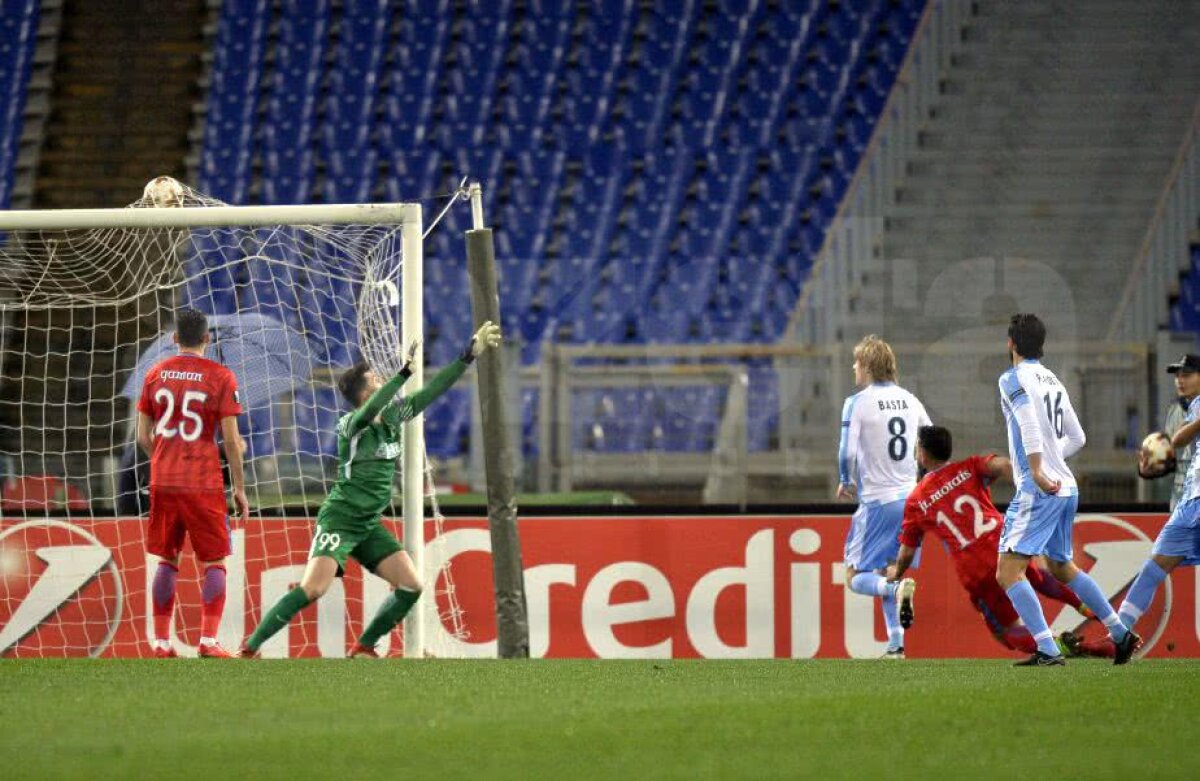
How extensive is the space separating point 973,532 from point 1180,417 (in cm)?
146

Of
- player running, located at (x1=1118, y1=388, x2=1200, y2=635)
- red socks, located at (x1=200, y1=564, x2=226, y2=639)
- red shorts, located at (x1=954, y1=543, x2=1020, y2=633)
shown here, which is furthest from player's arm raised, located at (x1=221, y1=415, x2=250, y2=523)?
player running, located at (x1=1118, y1=388, x2=1200, y2=635)

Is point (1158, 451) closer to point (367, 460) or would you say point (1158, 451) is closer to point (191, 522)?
point (367, 460)

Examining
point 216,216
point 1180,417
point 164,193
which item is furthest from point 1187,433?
point 164,193

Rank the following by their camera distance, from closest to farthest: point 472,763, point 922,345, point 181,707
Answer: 1. point 472,763
2. point 181,707
3. point 922,345

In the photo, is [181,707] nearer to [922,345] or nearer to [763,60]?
[922,345]

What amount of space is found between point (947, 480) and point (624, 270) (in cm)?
491

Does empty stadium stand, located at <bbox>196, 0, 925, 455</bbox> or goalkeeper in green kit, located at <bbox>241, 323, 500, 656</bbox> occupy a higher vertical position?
empty stadium stand, located at <bbox>196, 0, 925, 455</bbox>

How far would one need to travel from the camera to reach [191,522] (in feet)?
23.9

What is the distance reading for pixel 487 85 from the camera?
15.9m

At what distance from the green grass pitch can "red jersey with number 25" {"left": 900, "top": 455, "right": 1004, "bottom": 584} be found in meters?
1.07

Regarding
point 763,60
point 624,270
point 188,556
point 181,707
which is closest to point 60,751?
point 181,707

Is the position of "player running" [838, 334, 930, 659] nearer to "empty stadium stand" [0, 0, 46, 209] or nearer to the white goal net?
the white goal net

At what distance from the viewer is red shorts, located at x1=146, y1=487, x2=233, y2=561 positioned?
7.30 meters

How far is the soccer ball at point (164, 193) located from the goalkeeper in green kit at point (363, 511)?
1.39 metres
